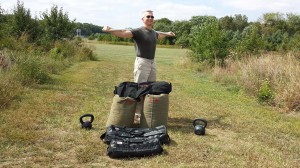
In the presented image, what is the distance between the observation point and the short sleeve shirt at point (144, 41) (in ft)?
22.5

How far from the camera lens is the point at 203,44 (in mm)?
18578

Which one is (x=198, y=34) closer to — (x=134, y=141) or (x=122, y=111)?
(x=122, y=111)

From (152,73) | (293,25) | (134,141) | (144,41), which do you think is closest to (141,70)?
(152,73)

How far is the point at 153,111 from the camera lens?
6414 millimetres

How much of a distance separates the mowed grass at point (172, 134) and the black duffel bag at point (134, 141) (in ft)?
0.34

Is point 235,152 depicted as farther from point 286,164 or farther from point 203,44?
point 203,44

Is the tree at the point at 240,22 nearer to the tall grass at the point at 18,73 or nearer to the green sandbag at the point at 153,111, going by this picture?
the tall grass at the point at 18,73

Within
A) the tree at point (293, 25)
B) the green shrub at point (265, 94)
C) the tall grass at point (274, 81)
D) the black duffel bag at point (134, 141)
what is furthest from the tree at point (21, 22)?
the tree at point (293, 25)

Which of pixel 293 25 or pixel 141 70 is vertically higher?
pixel 293 25

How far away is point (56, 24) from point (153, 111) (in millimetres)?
19357

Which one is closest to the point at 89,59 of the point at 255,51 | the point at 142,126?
the point at 255,51

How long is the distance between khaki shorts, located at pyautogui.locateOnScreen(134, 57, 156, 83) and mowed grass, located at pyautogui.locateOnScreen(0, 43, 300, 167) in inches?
40.6

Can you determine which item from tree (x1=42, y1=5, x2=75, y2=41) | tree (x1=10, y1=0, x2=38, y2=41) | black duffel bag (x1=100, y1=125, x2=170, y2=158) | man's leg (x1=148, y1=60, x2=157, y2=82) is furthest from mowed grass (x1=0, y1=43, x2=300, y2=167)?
tree (x1=42, y1=5, x2=75, y2=41)

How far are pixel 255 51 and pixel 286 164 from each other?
11.2m
